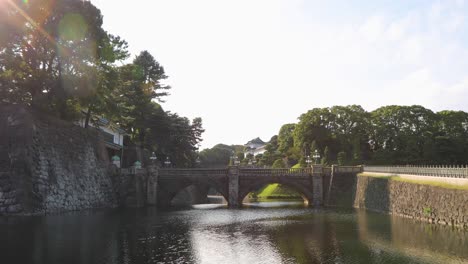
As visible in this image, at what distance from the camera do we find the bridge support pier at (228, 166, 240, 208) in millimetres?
62356

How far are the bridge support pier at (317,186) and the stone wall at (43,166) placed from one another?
3009 cm

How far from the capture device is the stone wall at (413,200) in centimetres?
3319

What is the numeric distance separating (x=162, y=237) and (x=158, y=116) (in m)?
50.7

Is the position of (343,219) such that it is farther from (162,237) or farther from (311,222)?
(162,237)

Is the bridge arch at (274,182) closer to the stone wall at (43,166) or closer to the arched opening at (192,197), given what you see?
the arched opening at (192,197)

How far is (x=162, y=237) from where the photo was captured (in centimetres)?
3281

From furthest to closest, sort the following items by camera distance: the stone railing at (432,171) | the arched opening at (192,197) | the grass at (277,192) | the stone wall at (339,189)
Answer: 1. the grass at (277,192)
2. the arched opening at (192,197)
3. the stone wall at (339,189)
4. the stone railing at (432,171)

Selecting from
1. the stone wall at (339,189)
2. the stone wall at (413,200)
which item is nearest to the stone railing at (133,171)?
the stone wall at (339,189)

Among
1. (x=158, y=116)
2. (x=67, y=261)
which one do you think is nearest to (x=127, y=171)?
(x=158, y=116)

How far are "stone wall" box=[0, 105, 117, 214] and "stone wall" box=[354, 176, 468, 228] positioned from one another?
3557 cm

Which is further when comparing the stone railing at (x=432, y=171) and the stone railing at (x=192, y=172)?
the stone railing at (x=192, y=172)

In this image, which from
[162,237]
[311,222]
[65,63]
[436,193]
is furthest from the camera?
[65,63]

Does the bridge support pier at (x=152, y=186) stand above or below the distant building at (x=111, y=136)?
below

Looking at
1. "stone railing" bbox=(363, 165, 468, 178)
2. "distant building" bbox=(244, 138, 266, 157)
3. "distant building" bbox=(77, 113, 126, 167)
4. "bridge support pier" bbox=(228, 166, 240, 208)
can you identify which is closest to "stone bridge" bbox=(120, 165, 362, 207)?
"bridge support pier" bbox=(228, 166, 240, 208)
